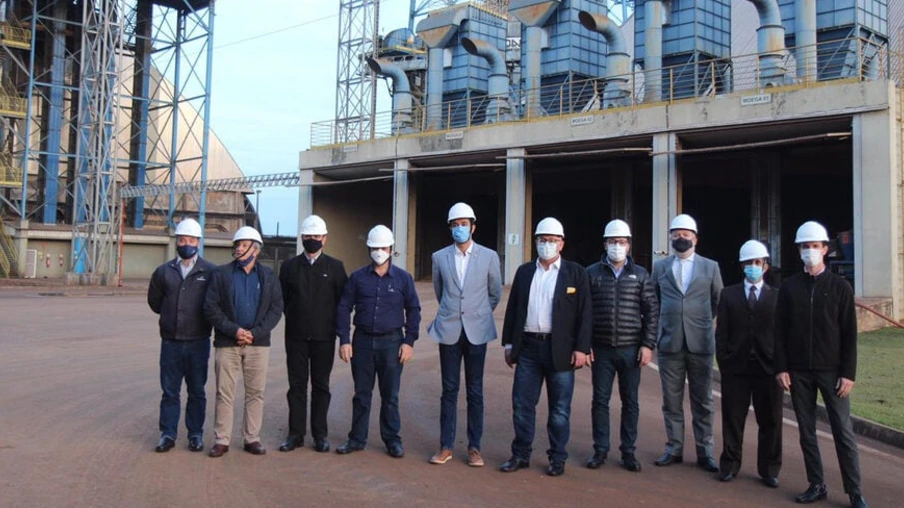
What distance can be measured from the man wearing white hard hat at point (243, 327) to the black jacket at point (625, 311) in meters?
2.81

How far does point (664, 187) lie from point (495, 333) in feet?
65.1

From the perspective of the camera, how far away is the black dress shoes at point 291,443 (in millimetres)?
6676

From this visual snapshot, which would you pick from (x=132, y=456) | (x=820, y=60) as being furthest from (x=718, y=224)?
(x=132, y=456)

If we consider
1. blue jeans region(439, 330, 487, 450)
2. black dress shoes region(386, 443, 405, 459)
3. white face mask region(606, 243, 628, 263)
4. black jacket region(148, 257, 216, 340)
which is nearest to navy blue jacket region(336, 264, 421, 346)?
blue jeans region(439, 330, 487, 450)

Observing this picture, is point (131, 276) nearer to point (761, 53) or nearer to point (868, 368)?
point (761, 53)

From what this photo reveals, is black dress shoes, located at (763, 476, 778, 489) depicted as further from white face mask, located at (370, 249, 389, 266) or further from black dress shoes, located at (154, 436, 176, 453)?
black dress shoes, located at (154, 436, 176, 453)

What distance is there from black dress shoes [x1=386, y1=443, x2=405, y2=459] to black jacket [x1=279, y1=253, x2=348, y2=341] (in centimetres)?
113

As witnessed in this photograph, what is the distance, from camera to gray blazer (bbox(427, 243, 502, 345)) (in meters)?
6.58

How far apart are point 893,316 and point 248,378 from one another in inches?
705

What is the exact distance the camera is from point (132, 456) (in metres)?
6.30

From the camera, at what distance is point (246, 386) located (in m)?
6.71

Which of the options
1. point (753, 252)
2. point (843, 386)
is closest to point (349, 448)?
point (753, 252)

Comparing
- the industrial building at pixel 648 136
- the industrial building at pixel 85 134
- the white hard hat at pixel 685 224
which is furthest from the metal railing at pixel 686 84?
the white hard hat at pixel 685 224

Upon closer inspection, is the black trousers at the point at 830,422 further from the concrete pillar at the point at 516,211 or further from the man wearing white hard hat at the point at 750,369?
the concrete pillar at the point at 516,211
